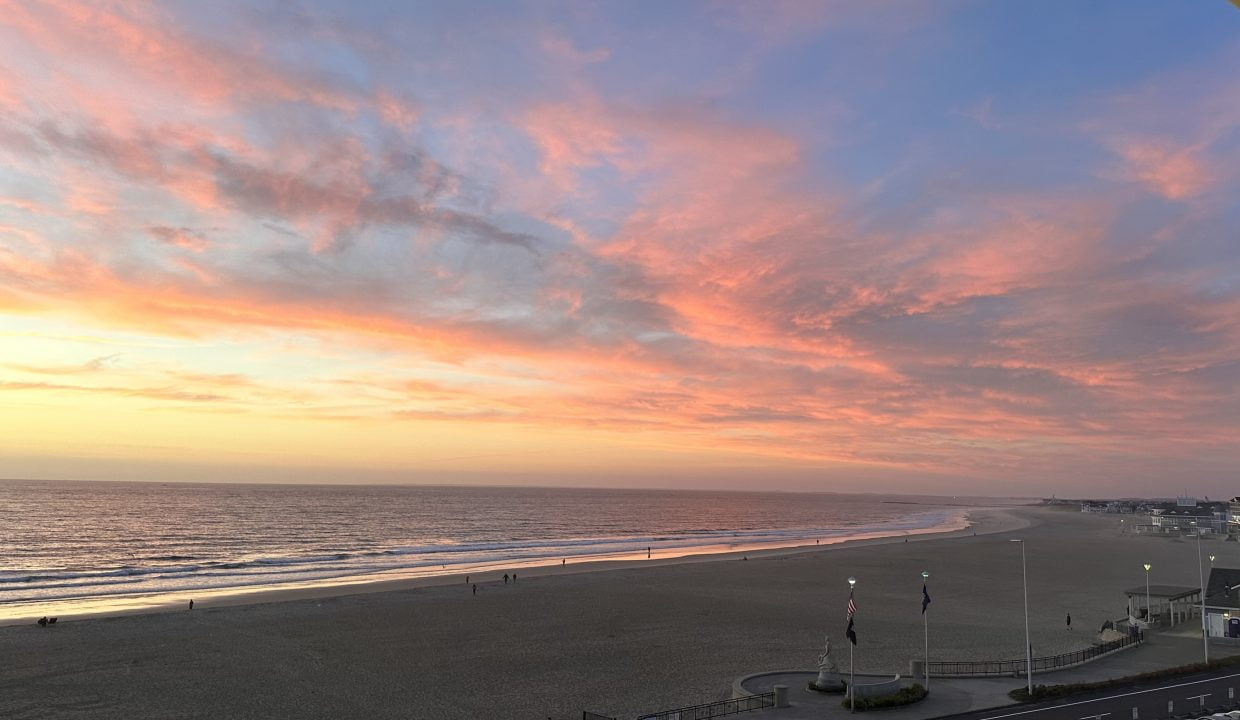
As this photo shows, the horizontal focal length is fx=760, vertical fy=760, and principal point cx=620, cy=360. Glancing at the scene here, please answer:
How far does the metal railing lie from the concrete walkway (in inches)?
23.7

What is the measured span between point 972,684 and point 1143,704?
18.4ft

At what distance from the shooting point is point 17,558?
80250 millimetres

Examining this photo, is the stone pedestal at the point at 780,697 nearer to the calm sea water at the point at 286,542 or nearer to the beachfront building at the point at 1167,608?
the beachfront building at the point at 1167,608

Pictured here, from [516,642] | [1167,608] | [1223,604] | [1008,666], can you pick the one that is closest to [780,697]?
[1008,666]

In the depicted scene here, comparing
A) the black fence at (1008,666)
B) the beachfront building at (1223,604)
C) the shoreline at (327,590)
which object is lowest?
the shoreline at (327,590)

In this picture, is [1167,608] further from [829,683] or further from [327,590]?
[327,590]

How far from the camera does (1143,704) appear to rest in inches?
1056

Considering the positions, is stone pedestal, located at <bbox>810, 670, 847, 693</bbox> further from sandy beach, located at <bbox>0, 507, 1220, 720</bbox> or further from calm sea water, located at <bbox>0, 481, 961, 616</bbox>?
calm sea water, located at <bbox>0, 481, 961, 616</bbox>

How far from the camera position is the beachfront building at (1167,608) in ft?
142

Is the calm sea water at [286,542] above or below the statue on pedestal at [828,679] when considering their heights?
below

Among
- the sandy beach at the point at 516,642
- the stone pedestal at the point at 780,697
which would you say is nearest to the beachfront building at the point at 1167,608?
the sandy beach at the point at 516,642

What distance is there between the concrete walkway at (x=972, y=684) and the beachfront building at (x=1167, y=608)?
14.7 feet

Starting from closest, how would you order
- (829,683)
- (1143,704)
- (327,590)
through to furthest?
1. (1143,704)
2. (829,683)
3. (327,590)

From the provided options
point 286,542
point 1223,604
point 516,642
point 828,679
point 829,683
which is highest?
point 1223,604
